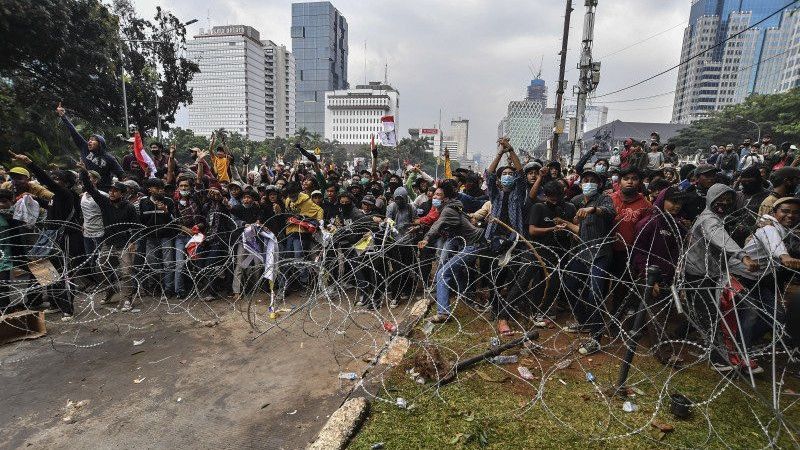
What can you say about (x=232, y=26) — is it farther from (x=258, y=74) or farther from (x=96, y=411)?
(x=96, y=411)

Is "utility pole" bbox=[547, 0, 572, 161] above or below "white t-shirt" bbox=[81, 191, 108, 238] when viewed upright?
above

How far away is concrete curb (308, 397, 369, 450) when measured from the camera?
10.7 feet

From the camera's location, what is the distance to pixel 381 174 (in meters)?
10.7

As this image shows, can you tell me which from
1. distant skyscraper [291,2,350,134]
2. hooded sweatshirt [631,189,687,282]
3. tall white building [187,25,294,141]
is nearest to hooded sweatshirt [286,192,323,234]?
hooded sweatshirt [631,189,687,282]

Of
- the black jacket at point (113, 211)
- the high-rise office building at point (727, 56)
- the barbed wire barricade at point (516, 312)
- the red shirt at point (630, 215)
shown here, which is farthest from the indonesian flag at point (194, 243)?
the high-rise office building at point (727, 56)

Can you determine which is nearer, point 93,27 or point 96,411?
point 96,411

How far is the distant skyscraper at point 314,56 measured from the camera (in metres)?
173

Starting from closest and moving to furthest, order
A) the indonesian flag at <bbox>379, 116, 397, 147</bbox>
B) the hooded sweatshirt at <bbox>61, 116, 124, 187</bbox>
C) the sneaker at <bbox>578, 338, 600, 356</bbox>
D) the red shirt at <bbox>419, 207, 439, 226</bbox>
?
1. the sneaker at <bbox>578, 338, 600, 356</bbox>
2. the red shirt at <bbox>419, 207, 439, 226</bbox>
3. the hooded sweatshirt at <bbox>61, 116, 124, 187</bbox>
4. the indonesian flag at <bbox>379, 116, 397, 147</bbox>

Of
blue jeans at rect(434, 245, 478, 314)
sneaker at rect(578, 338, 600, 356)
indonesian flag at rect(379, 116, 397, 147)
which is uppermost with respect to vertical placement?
indonesian flag at rect(379, 116, 397, 147)

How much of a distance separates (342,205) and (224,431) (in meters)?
4.11

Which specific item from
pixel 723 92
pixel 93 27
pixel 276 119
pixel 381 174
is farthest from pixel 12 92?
pixel 723 92

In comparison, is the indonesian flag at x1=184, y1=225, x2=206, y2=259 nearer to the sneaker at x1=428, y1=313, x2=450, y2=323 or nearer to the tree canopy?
the sneaker at x1=428, y1=313, x2=450, y2=323

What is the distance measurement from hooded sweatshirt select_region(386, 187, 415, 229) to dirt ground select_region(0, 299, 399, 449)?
167cm

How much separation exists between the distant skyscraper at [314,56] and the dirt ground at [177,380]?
17444cm
